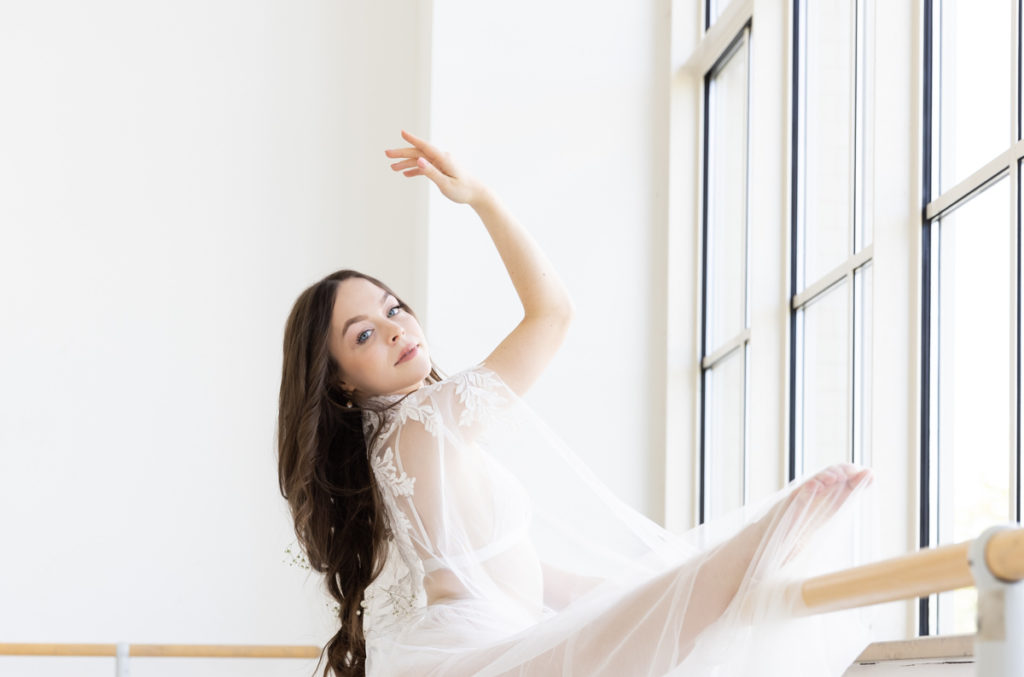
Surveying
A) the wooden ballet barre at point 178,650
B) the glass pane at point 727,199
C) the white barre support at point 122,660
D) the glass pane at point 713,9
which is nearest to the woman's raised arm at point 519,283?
the glass pane at point 727,199

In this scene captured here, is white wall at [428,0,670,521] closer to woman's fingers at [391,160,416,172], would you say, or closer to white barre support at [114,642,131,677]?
white barre support at [114,642,131,677]

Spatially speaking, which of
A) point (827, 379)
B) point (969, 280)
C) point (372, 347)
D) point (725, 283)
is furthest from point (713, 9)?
point (372, 347)

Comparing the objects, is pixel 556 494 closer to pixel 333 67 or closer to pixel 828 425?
pixel 828 425

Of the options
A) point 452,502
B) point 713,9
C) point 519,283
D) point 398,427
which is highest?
point 713,9

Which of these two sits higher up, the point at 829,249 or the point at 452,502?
the point at 829,249

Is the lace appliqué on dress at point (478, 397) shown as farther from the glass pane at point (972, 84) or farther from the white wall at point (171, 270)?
the white wall at point (171, 270)

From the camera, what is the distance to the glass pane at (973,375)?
2.20 meters

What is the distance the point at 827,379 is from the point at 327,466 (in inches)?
49.2

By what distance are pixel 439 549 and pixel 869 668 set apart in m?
0.77

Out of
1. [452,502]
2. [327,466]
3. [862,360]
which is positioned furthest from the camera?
[862,360]

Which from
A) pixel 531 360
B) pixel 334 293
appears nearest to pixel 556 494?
pixel 531 360

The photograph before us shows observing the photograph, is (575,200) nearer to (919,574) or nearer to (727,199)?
(727,199)

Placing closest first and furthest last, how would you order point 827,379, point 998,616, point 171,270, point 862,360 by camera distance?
point 998,616 < point 862,360 < point 827,379 < point 171,270

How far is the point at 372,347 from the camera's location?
2283mm
